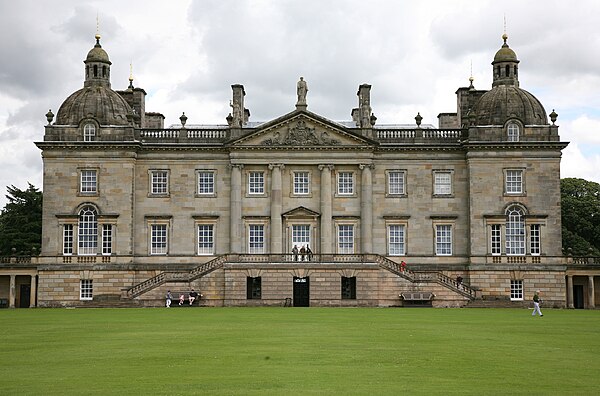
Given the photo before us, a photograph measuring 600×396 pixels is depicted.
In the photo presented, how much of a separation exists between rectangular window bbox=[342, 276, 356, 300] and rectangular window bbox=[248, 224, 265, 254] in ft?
18.7

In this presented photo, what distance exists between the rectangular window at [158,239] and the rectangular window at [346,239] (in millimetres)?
10754

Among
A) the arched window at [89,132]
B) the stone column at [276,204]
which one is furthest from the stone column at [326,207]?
the arched window at [89,132]

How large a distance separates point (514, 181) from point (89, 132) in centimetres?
2627

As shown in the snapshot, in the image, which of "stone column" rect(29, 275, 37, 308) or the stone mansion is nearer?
the stone mansion

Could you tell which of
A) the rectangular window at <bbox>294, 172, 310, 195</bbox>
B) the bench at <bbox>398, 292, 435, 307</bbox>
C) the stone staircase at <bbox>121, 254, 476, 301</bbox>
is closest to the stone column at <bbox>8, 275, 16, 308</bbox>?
the stone staircase at <bbox>121, 254, 476, 301</bbox>

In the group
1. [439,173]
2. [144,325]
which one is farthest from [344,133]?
[144,325]

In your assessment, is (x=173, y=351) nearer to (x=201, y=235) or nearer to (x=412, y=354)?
(x=412, y=354)

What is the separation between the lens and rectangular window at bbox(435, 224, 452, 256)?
52.8m

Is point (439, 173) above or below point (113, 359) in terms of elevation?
above

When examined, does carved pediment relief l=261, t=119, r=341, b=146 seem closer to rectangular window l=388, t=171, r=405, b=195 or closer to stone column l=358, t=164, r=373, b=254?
stone column l=358, t=164, r=373, b=254

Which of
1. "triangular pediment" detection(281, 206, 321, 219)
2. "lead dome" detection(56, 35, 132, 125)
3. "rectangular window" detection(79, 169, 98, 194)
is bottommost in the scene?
"triangular pediment" detection(281, 206, 321, 219)

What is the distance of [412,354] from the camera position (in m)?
19.9

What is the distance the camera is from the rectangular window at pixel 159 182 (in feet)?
174

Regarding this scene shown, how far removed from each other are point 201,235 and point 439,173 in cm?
1533
